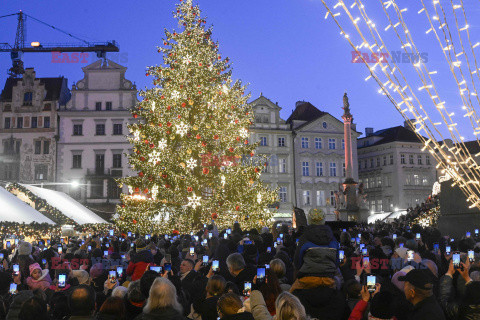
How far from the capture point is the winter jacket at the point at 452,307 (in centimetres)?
526

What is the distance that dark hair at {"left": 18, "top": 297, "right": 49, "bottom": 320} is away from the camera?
5.76m

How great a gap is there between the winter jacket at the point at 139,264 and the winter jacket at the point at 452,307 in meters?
4.19

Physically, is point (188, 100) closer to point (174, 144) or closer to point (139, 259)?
point (174, 144)

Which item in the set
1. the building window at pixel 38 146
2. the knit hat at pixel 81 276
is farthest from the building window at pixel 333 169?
the knit hat at pixel 81 276

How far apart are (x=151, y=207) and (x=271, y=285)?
58.8 feet

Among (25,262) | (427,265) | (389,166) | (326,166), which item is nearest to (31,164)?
(326,166)

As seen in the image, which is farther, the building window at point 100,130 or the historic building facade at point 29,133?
the historic building facade at point 29,133

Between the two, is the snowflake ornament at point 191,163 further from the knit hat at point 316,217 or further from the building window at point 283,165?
the building window at point 283,165

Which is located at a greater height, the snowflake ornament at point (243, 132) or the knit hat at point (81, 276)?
the snowflake ornament at point (243, 132)

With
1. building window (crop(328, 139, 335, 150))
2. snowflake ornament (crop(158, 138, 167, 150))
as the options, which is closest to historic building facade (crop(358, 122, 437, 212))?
building window (crop(328, 139, 335, 150))

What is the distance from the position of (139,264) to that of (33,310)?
113 inches

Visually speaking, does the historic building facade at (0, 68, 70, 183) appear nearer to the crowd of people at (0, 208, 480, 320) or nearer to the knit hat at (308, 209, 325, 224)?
the crowd of people at (0, 208, 480, 320)

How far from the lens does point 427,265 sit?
25.2 ft

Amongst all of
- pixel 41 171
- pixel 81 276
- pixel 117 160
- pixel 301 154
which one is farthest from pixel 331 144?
pixel 81 276
